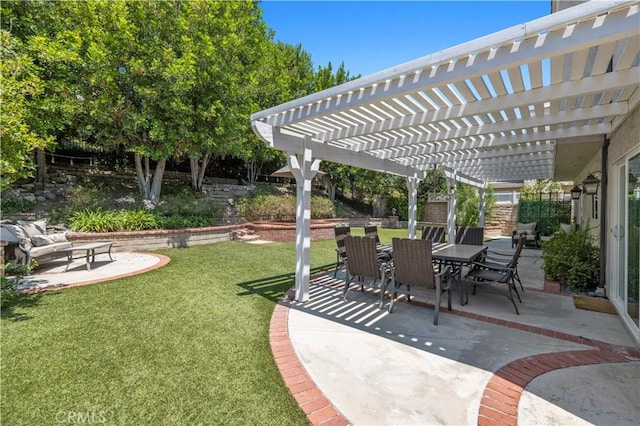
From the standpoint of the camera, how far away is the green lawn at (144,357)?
245 cm

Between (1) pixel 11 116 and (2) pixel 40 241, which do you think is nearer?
(1) pixel 11 116

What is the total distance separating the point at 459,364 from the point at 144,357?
11.0 ft

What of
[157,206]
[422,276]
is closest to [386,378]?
[422,276]

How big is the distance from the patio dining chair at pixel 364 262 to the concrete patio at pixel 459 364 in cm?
50

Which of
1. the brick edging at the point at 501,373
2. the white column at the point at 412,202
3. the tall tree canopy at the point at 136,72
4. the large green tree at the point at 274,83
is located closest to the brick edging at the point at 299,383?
the brick edging at the point at 501,373

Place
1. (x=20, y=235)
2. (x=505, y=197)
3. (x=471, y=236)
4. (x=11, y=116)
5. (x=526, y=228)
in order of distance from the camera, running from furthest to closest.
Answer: (x=505, y=197)
(x=526, y=228)
(x=471, y=236)
(x=20, y=235)
(x=11, y=116)

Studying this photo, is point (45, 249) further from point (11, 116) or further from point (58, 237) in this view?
point (11, 116)

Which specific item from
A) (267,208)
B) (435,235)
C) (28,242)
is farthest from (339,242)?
(267,208)

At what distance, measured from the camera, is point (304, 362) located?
3230mm

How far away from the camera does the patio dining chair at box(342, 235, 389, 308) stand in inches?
198

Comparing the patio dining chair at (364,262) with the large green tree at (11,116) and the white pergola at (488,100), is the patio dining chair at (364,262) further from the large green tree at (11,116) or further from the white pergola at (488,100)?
the large green tree at (11,116)

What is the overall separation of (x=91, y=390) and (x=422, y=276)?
414 centimetres

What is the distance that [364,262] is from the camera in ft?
17.3

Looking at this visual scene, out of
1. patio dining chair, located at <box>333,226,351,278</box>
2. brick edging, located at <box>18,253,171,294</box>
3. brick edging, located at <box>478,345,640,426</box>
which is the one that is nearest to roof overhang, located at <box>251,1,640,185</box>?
patio dining chair, located at <box>333,226,351,278</box>
